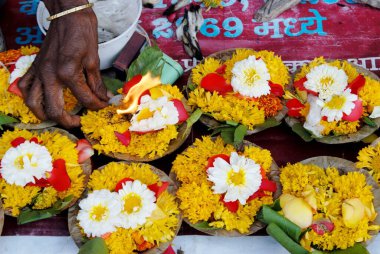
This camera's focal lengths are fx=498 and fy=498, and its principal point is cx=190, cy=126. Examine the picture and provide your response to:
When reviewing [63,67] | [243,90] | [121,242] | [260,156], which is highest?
[63,67]

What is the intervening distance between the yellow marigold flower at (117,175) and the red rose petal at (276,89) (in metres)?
0.38

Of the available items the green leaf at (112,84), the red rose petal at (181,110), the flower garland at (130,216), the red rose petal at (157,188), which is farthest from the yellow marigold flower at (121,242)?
the green leaf at (112,84)

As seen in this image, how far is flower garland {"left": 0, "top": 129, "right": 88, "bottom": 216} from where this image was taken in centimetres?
114

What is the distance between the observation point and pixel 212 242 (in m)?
1.17

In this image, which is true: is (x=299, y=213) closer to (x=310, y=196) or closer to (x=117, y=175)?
(x=310, y=196)

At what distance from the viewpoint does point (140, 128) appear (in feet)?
4.01

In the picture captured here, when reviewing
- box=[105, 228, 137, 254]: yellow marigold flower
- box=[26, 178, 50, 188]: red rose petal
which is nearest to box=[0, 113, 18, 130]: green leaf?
box=[26, 178, 50, 188]: red rose petal

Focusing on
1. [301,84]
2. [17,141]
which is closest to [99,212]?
[17,141]

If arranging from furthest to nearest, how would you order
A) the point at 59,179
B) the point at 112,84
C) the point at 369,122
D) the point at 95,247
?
1. the point at 112,84
2. the point at 369,122
3. the point at 59,179
4. the point at 95,247

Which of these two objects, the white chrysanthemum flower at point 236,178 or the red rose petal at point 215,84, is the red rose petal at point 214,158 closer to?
the white chrysanthemum flower at point 236,178

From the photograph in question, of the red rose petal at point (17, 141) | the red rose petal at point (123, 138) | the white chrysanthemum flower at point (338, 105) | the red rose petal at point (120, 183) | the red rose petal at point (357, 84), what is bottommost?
the red rose petal at point (120, 183)

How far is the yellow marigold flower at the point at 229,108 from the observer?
1.25 m

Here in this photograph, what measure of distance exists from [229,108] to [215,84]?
0.08 m

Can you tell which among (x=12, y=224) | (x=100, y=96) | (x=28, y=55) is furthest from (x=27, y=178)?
(x=28, y=55)
